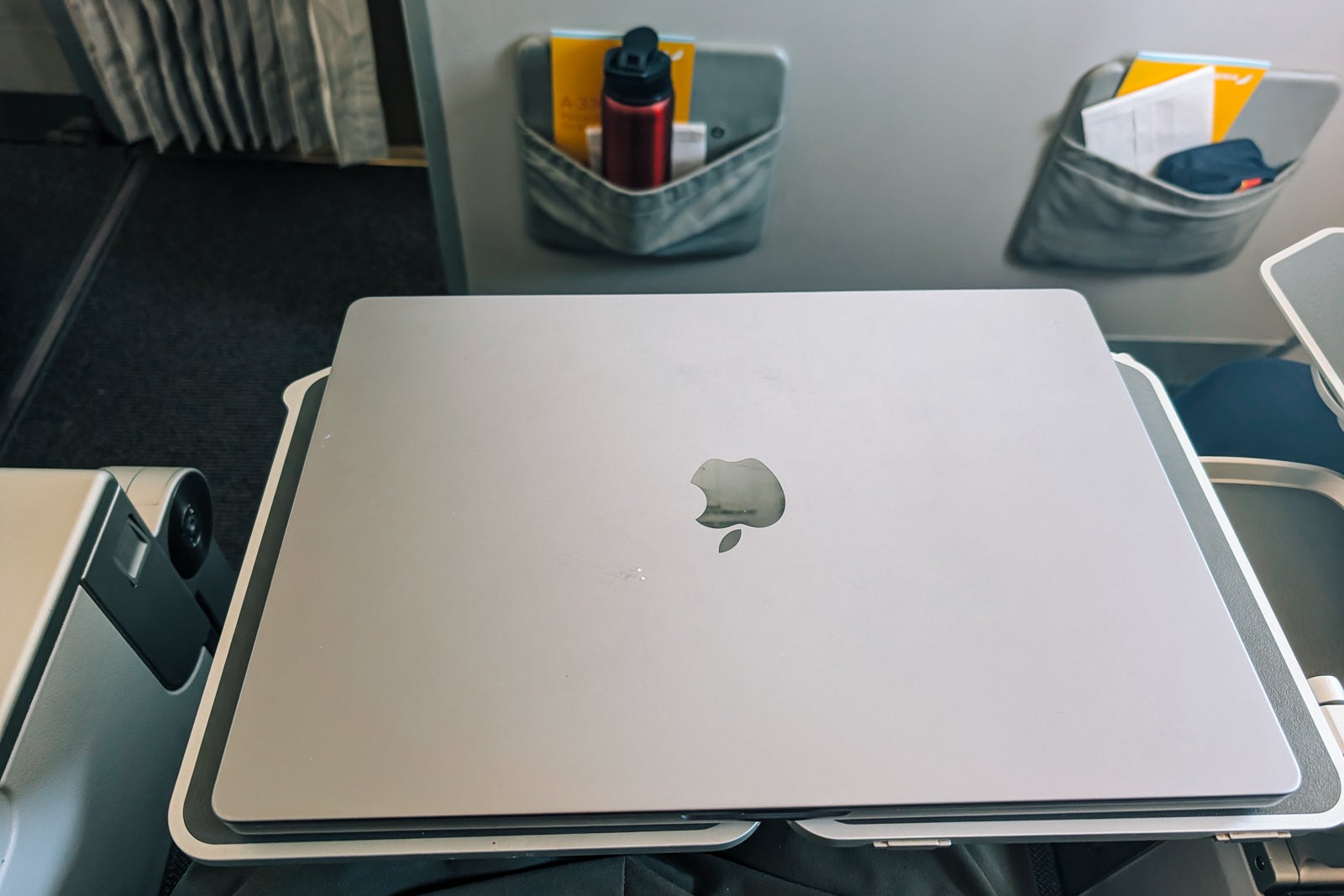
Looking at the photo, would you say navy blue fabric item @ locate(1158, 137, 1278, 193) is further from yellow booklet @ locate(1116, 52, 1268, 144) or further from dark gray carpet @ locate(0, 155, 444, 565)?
dark gray carpet @ locate(0, 155, 444, 565)

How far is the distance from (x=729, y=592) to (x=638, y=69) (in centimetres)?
62

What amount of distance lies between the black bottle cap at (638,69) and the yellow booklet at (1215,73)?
0.55 metres

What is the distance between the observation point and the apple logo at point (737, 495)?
53 cm

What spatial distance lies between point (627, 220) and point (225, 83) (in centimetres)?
105

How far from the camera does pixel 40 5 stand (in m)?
1.54

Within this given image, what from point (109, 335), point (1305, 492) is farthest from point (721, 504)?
point (109, 335)

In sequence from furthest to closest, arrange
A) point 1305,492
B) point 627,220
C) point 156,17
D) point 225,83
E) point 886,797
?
1. point 225,83
2. point 156,17
3. point 627,220
4. point 1305,492
5. point 886,797

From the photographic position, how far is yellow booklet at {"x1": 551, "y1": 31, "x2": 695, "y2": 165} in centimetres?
97

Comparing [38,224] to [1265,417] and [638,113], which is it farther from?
[1265,417]

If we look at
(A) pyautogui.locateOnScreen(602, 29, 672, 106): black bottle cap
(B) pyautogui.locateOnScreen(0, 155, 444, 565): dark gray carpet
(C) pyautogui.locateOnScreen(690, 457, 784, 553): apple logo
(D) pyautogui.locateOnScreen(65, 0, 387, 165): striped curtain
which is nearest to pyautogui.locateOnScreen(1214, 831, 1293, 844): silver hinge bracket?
Answer: (C) pyautogui.locateOnScreen(690, 457, 784, 553): apple logo

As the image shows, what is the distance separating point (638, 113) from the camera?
951mm

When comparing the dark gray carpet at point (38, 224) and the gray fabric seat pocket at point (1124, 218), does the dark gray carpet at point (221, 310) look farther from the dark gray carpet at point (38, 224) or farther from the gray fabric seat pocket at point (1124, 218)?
the gray fabric seat pocket at point (1124, 218)

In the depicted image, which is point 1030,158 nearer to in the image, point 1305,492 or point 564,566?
point 1305,492

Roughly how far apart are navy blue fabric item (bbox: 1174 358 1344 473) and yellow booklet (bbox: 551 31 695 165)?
27.9 inches
